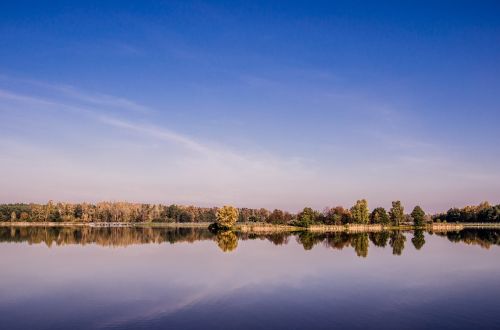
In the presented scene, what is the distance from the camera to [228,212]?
338 ft

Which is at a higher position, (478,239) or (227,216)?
(227,216)

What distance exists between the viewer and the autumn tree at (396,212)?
12569 cm

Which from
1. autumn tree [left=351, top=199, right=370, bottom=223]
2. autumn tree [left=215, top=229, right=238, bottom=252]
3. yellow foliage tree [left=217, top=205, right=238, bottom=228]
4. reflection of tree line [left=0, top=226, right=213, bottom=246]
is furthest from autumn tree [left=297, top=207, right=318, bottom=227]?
autumn tree [left=215, top=229, right=238, bottom=252]

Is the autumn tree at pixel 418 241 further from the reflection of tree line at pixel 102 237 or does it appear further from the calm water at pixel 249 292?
the reflection of tree line at pixel 102 237

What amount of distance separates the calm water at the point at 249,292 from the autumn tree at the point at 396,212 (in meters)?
88.0

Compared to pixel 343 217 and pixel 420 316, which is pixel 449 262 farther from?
pixel 343 217

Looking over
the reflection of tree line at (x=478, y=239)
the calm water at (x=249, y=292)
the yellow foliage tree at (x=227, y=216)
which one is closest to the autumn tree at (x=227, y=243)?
the calm water at (x=249, y=292)

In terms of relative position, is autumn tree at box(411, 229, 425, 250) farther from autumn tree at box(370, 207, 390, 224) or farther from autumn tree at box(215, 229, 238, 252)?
autumn tree at box(370, 207, 390, 224)

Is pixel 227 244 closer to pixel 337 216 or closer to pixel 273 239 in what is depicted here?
pixel 273 239

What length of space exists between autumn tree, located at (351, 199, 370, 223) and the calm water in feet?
243

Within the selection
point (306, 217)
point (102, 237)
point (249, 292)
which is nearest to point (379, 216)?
point (306, 217)

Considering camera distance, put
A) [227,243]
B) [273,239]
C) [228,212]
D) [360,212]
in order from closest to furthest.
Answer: [227,243] → [273,239] → [228,212] → [360,212]

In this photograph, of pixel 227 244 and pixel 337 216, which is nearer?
pixel 227 244

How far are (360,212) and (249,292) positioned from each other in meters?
95.3
